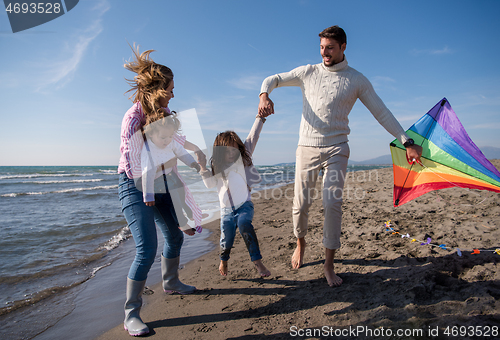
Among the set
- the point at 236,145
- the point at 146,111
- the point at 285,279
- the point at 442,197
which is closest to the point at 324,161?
the point at 236,145

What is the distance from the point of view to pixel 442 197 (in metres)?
5.17

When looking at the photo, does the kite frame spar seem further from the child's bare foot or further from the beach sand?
the child's bare foot

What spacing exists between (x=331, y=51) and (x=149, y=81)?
1737 mm

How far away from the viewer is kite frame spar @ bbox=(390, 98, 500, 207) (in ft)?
9.90

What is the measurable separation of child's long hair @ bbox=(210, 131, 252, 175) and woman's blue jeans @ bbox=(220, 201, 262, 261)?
0.44 metres

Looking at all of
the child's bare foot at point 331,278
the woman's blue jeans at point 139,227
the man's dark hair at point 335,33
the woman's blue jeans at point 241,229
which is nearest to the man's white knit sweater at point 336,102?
the man's dark hair at point 335,33

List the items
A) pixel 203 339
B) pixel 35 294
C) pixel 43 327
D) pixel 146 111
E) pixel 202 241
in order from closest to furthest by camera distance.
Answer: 1. pixel 203 339
2. pixel 146 111
3. pixel 43 327
4. pixel 35 294
5. pixel 202 241

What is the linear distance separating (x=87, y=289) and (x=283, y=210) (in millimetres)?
4683

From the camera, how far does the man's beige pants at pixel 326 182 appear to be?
8.42ft

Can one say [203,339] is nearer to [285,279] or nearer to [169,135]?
[285,279]

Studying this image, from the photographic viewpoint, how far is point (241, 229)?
2674 millimetres

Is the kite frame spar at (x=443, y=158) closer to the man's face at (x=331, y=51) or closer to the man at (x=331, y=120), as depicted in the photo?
the man at (x=331, y=120)

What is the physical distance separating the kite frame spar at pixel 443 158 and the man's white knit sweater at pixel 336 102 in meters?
0.75

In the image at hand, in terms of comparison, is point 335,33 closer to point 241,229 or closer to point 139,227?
point 241,229
